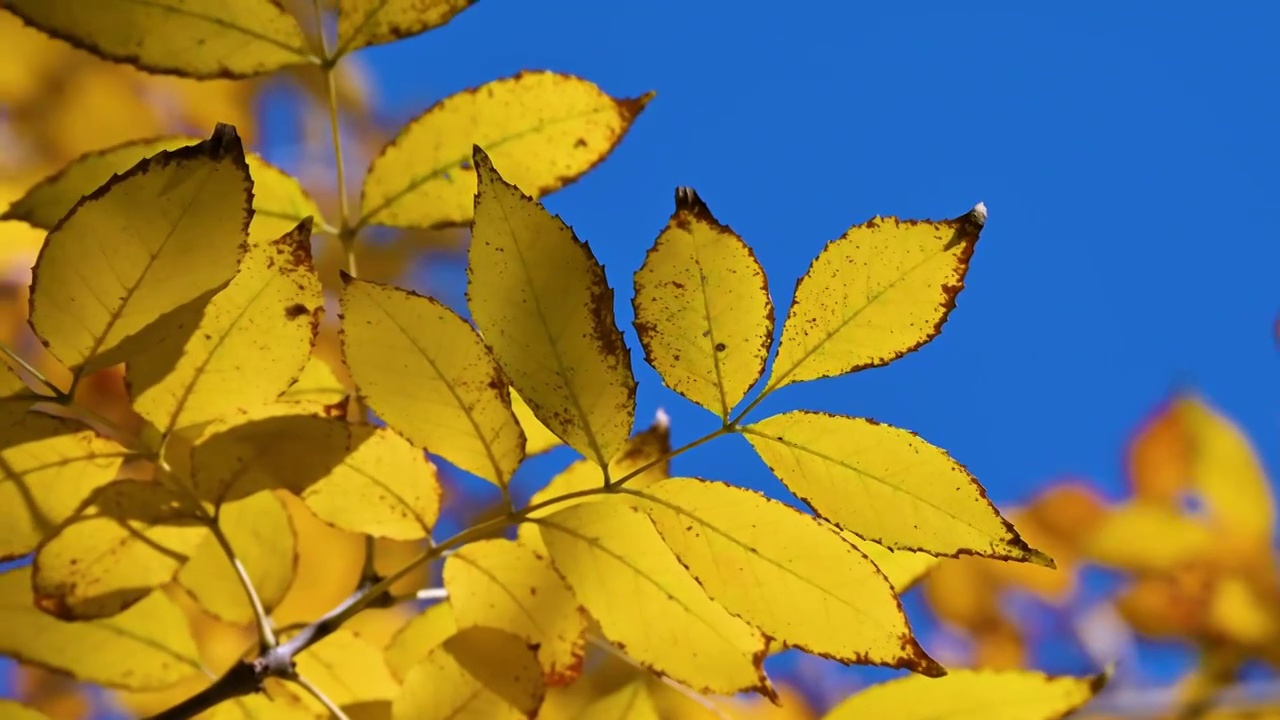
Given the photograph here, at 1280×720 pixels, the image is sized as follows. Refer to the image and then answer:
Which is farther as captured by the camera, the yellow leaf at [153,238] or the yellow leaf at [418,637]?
the yellow leaf at [418,637]

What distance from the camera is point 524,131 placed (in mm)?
369

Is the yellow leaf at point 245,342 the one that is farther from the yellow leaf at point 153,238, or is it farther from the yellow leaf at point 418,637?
the yellow leaf at point 418,637

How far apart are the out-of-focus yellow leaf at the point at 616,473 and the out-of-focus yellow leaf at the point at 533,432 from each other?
17 mm

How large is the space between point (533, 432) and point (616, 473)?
0.11ft

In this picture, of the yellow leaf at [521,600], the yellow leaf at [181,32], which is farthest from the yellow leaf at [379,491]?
the yellow leaf at [181,32]

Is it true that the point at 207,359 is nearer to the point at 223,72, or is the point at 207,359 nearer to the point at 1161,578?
the point at 223,72

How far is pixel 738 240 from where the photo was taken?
0.92 feet

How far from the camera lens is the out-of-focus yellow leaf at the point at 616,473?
0.36 meters

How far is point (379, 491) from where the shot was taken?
0.34 m

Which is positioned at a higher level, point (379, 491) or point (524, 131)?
point (524, 131)

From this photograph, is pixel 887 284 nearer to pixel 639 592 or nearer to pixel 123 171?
pixel 639 592

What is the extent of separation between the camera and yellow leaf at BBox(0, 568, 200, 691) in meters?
0.34

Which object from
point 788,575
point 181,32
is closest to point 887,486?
point 788,575

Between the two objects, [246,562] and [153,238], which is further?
[246,562]
